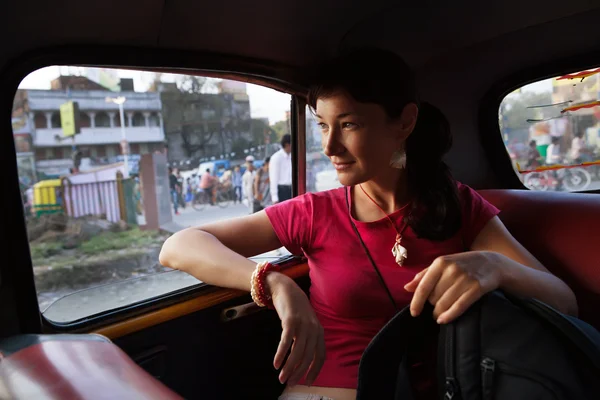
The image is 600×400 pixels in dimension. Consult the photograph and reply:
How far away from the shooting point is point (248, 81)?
212cm

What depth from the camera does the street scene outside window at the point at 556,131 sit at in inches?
92.8

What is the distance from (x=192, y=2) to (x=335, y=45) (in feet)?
2.71

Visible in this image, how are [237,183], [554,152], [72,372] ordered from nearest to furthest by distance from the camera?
[72,372] < [237,183] < [554,152]

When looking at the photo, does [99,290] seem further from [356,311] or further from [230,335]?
[356,311]

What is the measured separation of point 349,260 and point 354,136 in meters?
0.41

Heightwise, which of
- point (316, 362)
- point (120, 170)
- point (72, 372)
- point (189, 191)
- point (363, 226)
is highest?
point (120, 170)

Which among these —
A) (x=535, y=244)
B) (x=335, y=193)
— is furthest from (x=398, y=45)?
(x=535, y=244)

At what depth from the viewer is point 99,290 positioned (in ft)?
5.85

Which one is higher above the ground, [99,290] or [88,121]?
[88,121]

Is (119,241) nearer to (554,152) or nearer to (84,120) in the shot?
(84,120)

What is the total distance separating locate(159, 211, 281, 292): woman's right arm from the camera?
1.57 m

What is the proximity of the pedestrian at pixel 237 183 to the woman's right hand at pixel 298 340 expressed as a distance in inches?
38.3

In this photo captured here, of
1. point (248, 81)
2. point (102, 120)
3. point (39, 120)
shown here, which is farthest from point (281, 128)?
point (39, 120)

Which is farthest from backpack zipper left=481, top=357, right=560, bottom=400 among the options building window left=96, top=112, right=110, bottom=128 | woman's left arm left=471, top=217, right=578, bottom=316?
building window left=96, top=112, right=110, bottom=128
